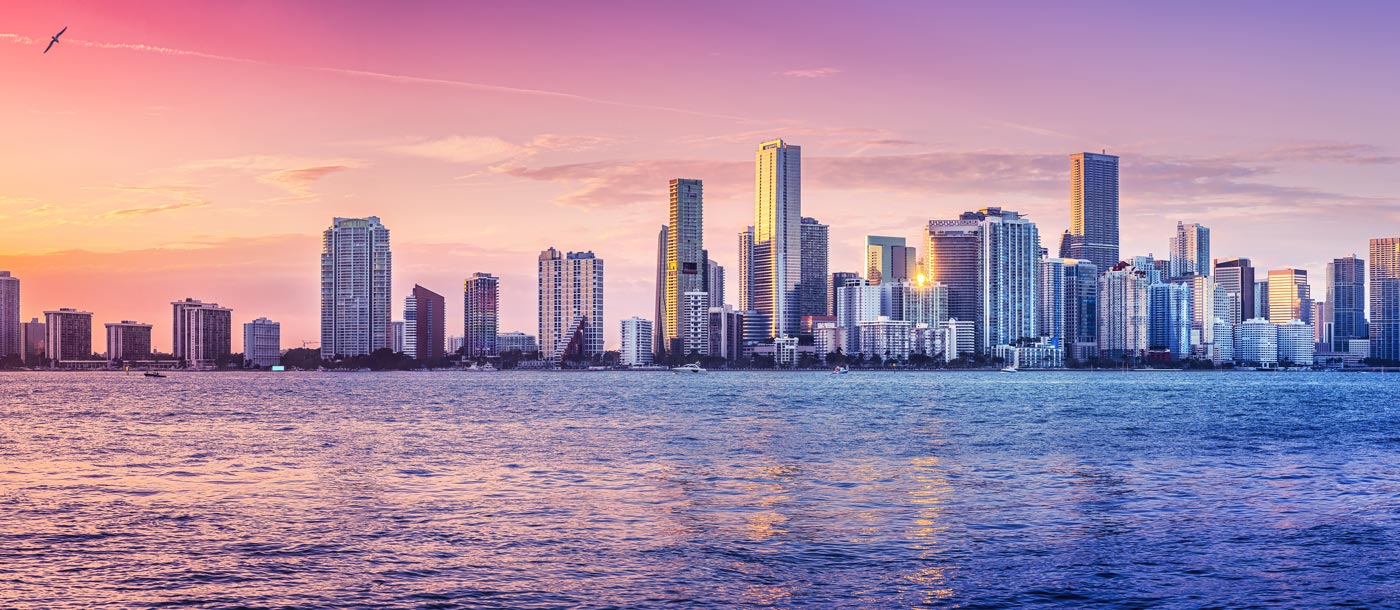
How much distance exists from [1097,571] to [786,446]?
43.8 meters

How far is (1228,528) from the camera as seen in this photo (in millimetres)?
42625

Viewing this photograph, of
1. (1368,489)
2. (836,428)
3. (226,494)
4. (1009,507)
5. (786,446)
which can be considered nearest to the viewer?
(1009,507)

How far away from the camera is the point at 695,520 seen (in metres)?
43.8

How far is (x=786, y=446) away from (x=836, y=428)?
2067 centimetres

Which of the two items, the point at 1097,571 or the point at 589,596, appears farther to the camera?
the point at 1097,571

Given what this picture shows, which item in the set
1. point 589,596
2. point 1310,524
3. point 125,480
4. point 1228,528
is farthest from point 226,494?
point 1310,524

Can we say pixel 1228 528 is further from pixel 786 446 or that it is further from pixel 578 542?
pixel 786 446

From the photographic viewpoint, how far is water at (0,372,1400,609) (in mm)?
32219

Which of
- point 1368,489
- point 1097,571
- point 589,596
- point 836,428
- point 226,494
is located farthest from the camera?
point 836,428

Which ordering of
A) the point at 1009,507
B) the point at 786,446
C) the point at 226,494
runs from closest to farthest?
the point at 1009,507, the point at 226,494, the point at 786,446

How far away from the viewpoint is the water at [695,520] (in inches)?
1268

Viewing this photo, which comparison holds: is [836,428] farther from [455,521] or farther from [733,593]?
[733,593]

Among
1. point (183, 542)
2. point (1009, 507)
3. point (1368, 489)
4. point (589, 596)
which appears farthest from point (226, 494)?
point (1368, 489)

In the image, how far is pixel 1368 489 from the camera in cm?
5519
